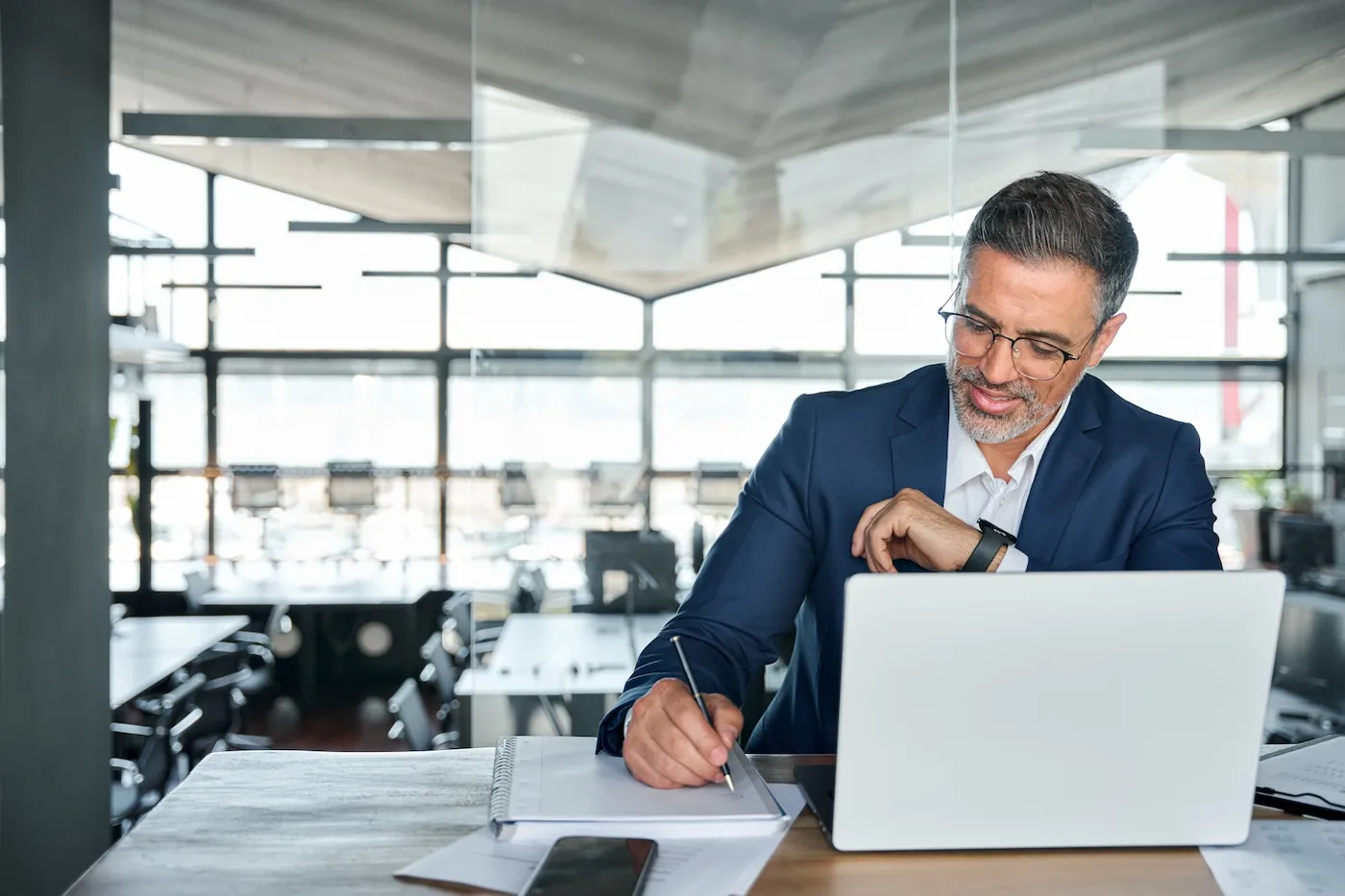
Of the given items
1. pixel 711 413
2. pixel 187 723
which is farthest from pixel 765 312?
pixel 187 723

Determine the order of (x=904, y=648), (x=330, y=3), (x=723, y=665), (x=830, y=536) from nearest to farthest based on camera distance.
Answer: (x=904, y=648) → (x=723, y=665) → (x=830, y=536) → (x=330, y=3)

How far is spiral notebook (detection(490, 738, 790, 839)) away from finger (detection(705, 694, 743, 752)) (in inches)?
1.6

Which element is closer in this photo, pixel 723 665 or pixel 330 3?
pixel 723 665

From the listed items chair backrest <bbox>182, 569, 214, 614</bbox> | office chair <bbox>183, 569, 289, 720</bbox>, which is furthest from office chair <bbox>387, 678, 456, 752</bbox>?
chair backrest <bbox>182, 569, 214, 614</bbox>

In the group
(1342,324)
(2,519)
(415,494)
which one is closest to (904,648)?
(2,519)

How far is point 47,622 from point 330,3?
161 inches

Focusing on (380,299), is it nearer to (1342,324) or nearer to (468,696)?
(468,696)

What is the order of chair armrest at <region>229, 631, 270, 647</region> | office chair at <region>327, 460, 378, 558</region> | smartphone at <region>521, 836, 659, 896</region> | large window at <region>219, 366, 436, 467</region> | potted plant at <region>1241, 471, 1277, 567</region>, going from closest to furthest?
smartphone at <region>521, 836, 659, 896</region>
potted plant at <region>1241, 471, 1277, 567</region>
chair armrest at <region>229, 631, 270, 647</region>
office chair at <region>327, 460, 378, 558</region>
large window at <region>219, 366, 436, 467</region>

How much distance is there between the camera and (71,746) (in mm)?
3199

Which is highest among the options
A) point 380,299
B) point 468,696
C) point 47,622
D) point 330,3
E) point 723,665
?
point 330,3

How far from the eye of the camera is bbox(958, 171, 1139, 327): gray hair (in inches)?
58.8

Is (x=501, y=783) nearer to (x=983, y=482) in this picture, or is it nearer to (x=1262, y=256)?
(x=983, y=482)

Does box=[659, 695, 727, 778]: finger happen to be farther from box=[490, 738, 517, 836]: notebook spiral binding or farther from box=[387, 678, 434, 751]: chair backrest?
box=[387, 678, 434, 751]: chair backrest

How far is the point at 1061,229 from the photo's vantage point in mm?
1494
